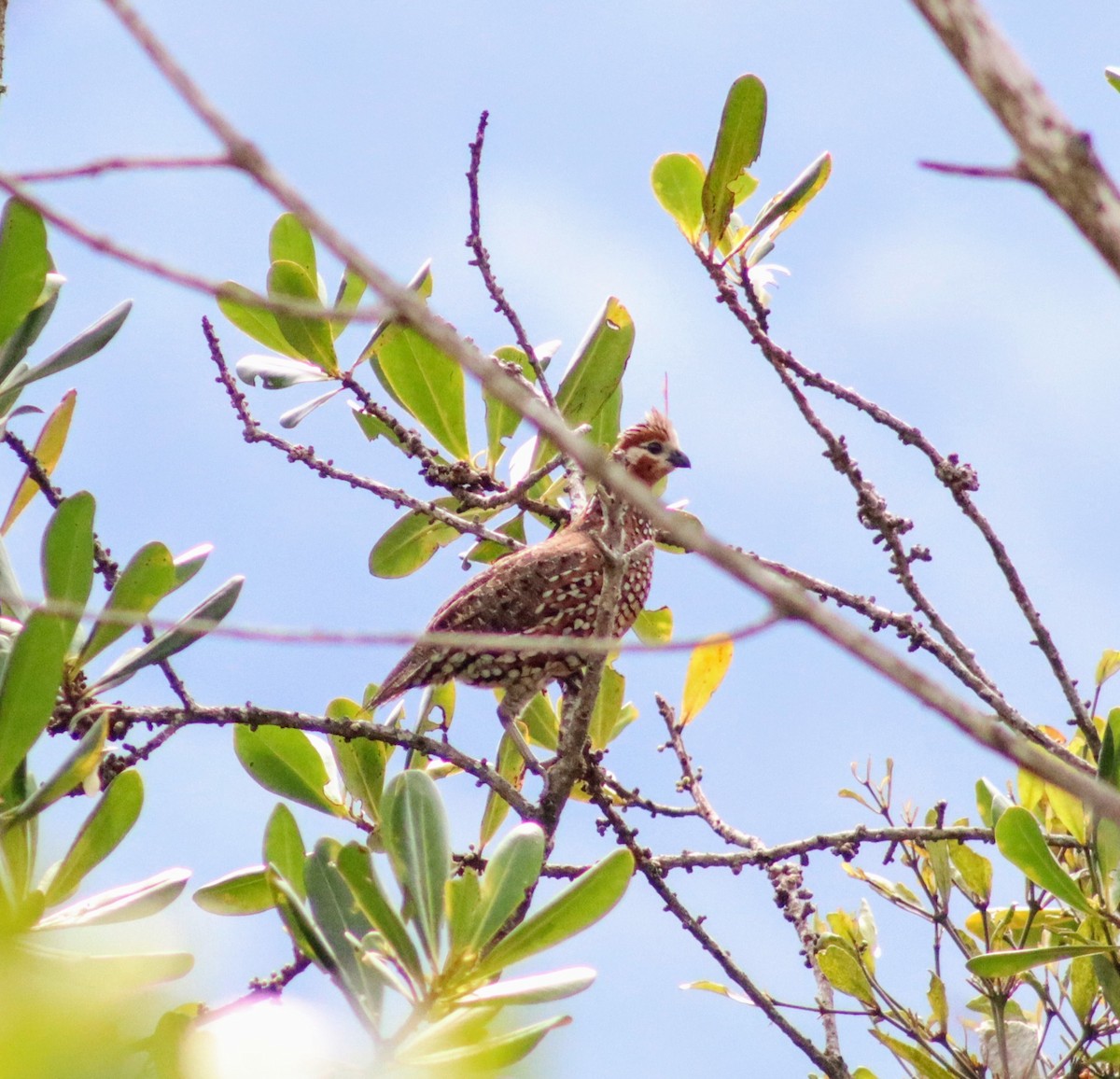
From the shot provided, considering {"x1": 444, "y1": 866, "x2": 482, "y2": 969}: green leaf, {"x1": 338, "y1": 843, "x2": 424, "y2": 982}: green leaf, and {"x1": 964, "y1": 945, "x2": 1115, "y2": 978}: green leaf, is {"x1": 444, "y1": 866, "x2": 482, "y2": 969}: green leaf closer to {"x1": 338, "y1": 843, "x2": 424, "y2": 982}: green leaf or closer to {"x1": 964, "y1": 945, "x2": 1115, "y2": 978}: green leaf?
{"x1": 338, "y1": 843, "x2": 424, "y2": 982}: green leaf

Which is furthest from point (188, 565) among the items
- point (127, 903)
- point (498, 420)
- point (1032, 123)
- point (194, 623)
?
point (1032, 123)

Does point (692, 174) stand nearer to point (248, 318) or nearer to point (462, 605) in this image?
point (248, 318)

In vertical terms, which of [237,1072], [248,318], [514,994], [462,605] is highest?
[248,318]

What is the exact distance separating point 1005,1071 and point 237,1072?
330 centimetres

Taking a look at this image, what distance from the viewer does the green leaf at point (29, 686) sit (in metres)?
2.92

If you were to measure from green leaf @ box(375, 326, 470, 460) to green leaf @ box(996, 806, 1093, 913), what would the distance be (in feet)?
8.98

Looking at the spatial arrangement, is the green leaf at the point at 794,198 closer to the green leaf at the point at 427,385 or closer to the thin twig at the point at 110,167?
the green leaf at the point at 427,385

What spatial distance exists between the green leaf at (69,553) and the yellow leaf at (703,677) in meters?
2.47

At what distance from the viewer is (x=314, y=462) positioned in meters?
4.96

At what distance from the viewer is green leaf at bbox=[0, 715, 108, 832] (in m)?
2.96

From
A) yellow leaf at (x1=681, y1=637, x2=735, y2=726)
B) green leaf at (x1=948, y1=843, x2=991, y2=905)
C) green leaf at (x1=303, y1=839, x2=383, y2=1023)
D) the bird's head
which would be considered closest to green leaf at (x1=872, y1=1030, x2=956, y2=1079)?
green leaf at (x1=948, y1=843, x2=991, y2=905)

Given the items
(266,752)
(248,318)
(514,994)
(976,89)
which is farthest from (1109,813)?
(248,318)

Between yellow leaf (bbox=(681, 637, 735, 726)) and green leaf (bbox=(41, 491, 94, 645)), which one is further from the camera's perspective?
yellow leaf (bbox=(681, 637, 735, 726))

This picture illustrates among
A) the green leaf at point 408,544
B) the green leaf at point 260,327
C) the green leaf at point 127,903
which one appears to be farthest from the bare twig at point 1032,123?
the green leaf at point 408,544
